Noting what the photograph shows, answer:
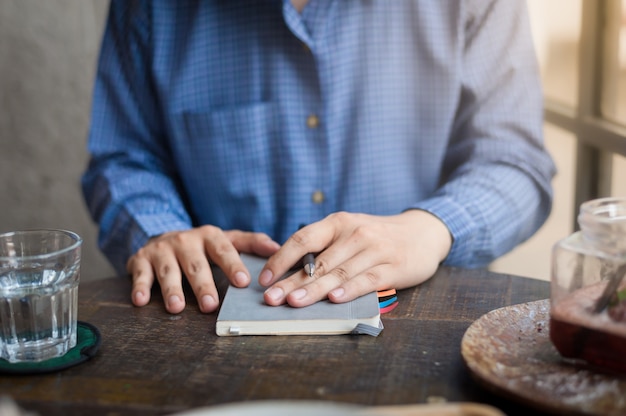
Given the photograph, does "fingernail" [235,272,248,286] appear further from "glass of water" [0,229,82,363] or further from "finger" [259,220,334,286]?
"glass of water" [0,229,82,363]

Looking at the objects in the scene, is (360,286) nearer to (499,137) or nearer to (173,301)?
(173,301)

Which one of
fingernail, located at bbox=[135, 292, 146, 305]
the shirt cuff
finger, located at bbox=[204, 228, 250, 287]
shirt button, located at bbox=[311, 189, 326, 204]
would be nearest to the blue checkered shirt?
shirt button, located at bbox=[311, 189, 326, 204]

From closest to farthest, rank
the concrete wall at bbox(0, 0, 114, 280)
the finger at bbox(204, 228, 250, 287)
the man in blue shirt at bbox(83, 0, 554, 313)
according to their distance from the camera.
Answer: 1. the finger at bbox(204, 228, 250, 287)
2. the man in blue shirt at bbox(83, 0, 554, 313)
3. the concrete wall at bbox(0, 0, 114, 280)

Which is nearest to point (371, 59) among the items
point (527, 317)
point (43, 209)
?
point (527, 317)

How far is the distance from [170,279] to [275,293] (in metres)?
0.21

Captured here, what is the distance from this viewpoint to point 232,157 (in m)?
1.56

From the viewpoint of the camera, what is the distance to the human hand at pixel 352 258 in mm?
1037

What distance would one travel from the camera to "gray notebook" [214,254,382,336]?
0.96 meters

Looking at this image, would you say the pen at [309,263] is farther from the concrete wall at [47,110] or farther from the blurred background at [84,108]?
the concrete wall at [47,110]

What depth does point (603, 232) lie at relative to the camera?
83 centimetres

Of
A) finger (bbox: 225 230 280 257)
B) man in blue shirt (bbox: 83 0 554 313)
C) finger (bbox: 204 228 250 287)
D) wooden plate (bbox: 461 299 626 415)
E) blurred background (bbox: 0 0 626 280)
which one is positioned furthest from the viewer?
blurred background (bbox: 0 0 626 280)

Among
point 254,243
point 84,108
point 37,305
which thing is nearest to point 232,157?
point 254,243

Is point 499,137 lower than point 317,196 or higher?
higher

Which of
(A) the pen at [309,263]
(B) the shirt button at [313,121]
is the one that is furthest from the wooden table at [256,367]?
(B) the shirt button at [313,121]
